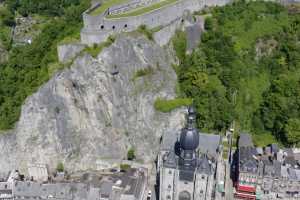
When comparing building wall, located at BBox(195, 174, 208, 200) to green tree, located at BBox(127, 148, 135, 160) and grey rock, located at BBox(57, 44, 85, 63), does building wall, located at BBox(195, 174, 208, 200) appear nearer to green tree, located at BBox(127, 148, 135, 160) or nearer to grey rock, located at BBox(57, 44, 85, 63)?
green tree, located at BBox(127, 148, 135, 160)

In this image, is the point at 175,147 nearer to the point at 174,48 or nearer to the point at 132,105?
the point at 132,105

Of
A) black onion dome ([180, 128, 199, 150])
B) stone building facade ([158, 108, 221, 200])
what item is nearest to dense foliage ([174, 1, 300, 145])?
stone building facade ([158, 108, 221, 200])

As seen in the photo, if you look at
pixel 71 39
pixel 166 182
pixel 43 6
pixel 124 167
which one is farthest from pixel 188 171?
pixel 43 6

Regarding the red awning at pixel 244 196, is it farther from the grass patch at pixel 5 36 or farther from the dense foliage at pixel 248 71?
the grass patch at pixel 5 36

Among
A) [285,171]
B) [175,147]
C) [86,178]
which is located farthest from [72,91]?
[285,171]

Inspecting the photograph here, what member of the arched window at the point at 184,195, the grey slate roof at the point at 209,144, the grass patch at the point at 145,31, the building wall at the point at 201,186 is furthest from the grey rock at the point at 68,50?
the building wall at the point at 201,186
